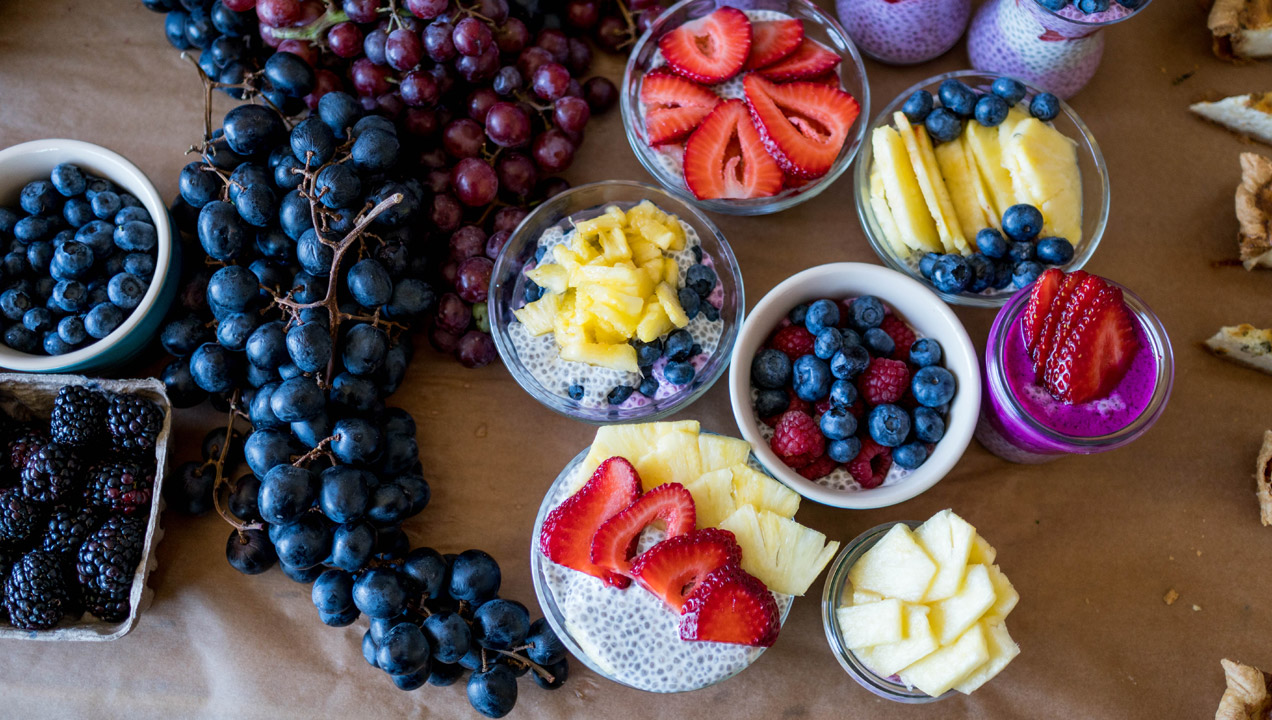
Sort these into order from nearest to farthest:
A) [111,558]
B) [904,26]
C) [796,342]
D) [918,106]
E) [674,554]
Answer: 1. [674,554]
2. [111,558]
3. [796,342]
4. [918,106]
5. [904,26]

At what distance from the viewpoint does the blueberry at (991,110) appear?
5.24 ft

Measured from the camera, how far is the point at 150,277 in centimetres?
151

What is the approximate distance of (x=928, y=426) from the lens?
144 centimetres

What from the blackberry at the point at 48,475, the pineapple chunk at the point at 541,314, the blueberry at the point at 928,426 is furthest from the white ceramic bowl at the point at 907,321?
the blackberry at the point at 48,475

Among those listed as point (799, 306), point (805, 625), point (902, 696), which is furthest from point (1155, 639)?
point (799, 306)

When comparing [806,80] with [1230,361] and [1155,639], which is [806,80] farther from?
[1155,639]

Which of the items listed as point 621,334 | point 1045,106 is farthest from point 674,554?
point 1045,106

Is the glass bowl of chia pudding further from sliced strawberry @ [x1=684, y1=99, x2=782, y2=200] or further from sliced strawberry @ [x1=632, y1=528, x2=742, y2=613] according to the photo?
sliced strawberry @ [x1=632, y1=528, x2=742, y2=613]

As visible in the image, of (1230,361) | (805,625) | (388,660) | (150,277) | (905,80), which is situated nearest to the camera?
(388,660)

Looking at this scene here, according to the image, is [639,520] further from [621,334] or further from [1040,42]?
[1040,42]

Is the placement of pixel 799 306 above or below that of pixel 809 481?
above

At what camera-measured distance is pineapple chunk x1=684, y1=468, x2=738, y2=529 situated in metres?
1.41

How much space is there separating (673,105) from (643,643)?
1022mm

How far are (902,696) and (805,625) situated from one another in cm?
22
